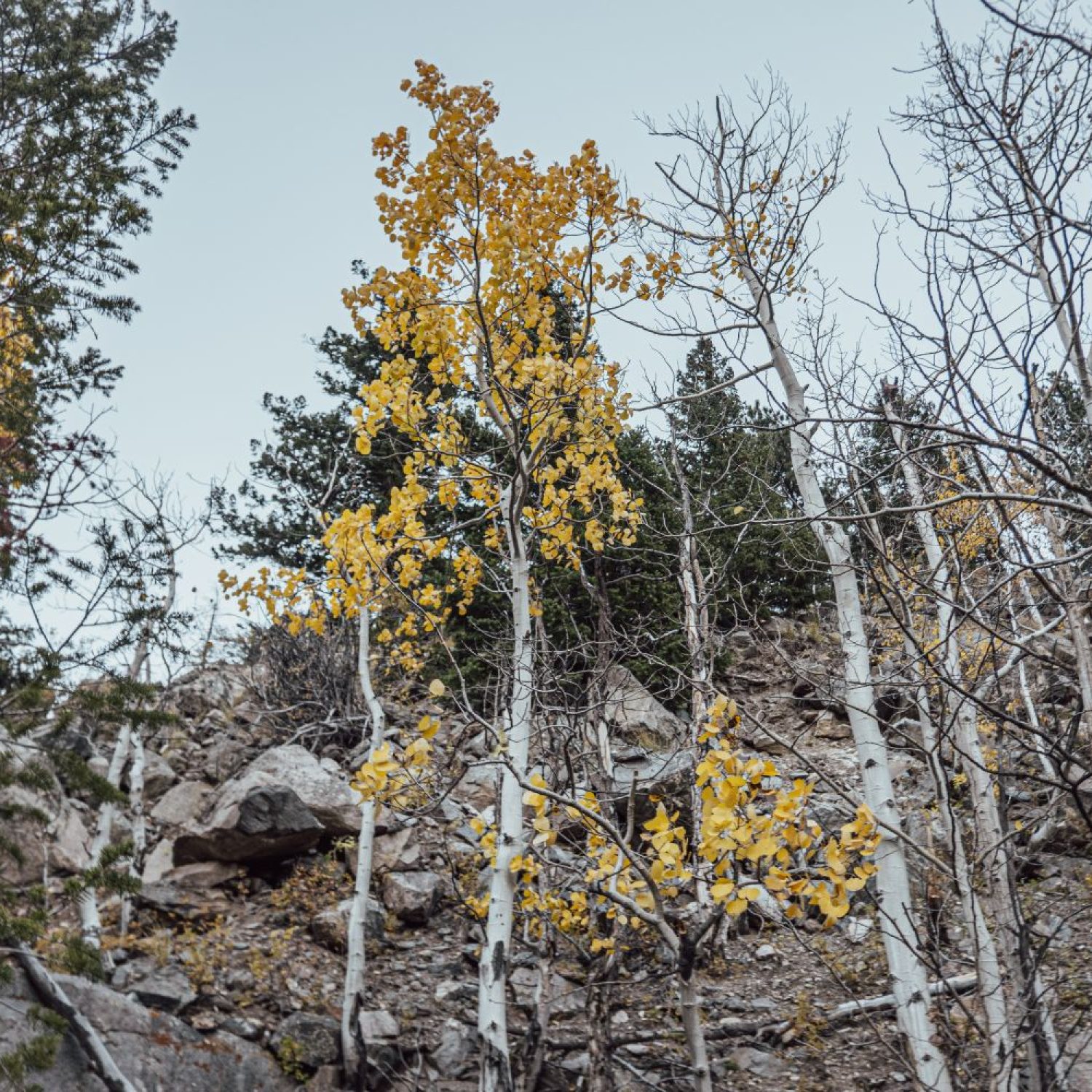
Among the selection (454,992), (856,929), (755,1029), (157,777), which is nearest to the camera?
(755,1029)

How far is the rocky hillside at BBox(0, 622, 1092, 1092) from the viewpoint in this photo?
219 inches

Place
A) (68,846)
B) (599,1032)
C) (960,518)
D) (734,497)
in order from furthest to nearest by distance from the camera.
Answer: (734,497) < (68,846) < (960,518) < (599,1032)

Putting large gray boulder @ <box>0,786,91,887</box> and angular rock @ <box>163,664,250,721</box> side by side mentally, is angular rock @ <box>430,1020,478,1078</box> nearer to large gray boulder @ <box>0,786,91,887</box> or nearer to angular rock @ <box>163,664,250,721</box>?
large gray boulder @ <box>0,786,91,887</box>

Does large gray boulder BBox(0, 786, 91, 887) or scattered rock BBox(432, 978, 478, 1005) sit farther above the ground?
large gray boulder BBox(0, 786, 91, 887)

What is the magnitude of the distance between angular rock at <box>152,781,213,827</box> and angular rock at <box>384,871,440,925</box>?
2.42 meters

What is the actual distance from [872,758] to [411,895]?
211 inches

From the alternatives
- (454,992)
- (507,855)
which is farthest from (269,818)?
(507,855)

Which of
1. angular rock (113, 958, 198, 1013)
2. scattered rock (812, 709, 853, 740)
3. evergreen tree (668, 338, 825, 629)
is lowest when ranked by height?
angular rock (113, 958, 198, 1013)

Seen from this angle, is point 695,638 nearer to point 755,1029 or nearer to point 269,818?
point 755,1029

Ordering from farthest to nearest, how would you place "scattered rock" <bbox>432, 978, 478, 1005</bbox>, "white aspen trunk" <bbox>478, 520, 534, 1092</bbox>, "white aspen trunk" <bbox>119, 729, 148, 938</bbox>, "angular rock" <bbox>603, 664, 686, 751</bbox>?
1. "angular rock" <bbox>603, 664, 686, 751</bbox>
2. "white aspen trunk" <bbox>119, 729, 148, 938</bbox>
3. "scattered rock" <bbox>432, 978, 478, 1005</bbox>
4. "white aspen trunk" <bbox>478, 520, 534, 1092</bbox>

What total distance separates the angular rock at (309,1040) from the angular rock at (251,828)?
2.14m

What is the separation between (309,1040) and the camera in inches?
233

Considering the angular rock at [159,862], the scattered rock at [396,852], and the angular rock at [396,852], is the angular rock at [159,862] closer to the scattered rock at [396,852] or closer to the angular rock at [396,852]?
the scattered rock at [396,852]

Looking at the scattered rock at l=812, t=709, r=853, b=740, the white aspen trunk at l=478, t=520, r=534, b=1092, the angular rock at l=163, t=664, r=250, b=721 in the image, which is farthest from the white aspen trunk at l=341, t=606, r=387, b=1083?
the scattered rock at l=812, t=709, r=853, b=740
